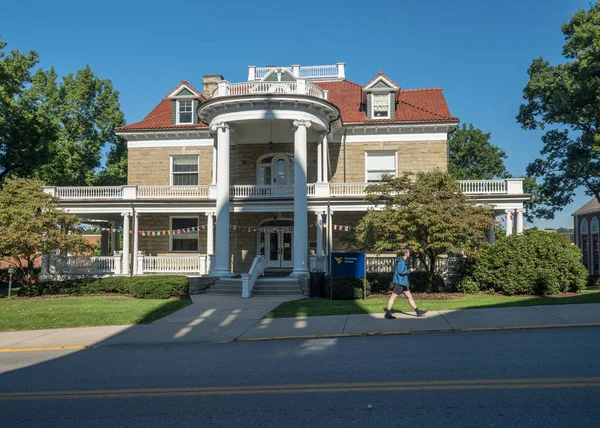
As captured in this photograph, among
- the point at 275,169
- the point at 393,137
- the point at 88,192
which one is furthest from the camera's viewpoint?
the point at 275,169

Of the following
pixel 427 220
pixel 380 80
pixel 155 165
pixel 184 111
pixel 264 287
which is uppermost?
pixel 380 80

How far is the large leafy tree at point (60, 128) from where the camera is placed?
97.8ft

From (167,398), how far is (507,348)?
5.59 m

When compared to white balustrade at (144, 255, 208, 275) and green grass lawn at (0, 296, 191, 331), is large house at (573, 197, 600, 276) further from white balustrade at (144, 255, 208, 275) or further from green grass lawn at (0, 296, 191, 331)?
green grass lawn at (0, 296, 191, 331)

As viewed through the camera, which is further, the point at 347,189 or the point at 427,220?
→ the point at 347,189

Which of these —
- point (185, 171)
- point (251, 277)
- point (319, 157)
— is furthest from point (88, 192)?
point (319, 157)

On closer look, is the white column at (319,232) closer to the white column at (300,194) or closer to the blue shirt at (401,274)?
the white column at (300,194)

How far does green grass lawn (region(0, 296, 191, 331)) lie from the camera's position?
13156 mm

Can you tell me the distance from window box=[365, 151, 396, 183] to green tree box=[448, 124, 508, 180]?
19414 mm

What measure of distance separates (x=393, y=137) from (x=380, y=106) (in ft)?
6.39

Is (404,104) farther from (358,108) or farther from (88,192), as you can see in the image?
(88,192)

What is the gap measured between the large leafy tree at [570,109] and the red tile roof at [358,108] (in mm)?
6360

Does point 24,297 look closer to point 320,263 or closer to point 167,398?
point 320,263

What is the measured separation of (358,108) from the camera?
28125 mm
